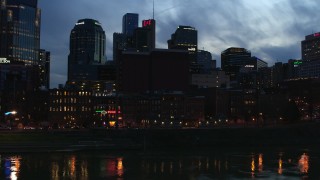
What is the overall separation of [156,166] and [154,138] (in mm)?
51572

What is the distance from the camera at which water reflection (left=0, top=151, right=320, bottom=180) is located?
242 ft

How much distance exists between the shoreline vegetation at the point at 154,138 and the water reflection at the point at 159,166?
14.4 meters

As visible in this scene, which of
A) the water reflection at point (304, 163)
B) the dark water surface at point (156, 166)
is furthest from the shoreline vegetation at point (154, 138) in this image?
the water reflection at point (304, 163)

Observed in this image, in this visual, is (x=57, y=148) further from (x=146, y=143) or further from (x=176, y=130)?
(x=176, y=130)

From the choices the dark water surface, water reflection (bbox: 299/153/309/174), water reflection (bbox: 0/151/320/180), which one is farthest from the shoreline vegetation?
water reflection (bbox: 299/153/309/174)

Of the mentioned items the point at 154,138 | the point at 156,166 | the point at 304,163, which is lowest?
the point at 156,166

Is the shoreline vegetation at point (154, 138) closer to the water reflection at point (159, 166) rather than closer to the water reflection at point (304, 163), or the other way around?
the water reflection at point (159, 166)

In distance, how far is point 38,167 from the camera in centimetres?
8281

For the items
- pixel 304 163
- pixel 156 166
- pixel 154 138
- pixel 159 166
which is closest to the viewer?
pixel 159 166

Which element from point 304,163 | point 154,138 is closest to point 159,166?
point 304,163

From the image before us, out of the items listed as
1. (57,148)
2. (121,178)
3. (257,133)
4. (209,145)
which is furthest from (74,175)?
(257,133)

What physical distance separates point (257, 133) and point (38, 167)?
87.3 meters

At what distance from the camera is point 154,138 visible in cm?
13688

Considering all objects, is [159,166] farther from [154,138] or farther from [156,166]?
[154,138]
